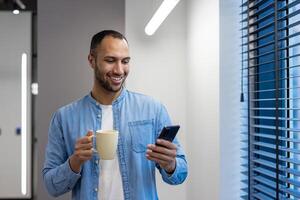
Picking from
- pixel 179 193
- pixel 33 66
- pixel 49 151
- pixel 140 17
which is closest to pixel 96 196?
pixel 49 151

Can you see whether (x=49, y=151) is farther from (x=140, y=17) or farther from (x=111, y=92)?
(x=140, y=17)

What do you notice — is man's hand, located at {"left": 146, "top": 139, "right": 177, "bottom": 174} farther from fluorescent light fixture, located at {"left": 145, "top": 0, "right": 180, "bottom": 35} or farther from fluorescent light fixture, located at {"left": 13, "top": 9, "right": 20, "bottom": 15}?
fluorescent light fixture, located at {"left": 13, "top": 9, "right": 20, "bottom": 15}

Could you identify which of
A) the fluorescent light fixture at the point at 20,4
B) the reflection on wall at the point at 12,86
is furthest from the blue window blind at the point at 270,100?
the reflection on wall at the point at 12,86

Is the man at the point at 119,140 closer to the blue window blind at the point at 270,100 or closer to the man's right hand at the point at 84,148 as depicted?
the man's right hand at the point at 84,148

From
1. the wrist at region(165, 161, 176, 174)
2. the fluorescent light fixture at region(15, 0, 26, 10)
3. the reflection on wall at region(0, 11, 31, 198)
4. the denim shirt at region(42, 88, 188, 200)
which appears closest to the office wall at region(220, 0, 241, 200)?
the denim shirt at region(42, 88, 188, 200)

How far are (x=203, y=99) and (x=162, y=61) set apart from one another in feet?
1.89

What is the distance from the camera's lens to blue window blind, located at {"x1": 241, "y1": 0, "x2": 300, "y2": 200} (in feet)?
4.33

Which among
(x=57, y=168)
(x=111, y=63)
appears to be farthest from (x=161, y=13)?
(x=57, y=168)

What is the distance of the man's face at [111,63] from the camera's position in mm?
1232

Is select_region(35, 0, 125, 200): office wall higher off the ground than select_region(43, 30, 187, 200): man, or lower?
higher

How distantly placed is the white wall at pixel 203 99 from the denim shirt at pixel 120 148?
1.48 feet

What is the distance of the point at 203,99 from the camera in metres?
1.91

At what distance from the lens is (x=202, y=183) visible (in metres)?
1.92

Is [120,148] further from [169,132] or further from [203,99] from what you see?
[203,99]
